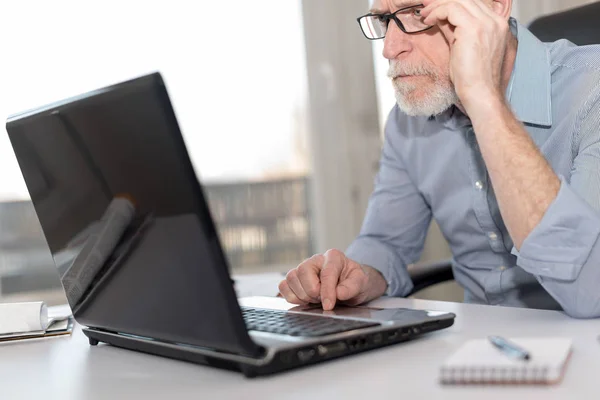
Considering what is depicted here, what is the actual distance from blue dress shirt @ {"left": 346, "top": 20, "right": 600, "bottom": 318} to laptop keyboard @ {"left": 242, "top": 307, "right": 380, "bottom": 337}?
0.91 feet

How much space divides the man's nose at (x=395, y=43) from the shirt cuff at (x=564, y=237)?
468mm

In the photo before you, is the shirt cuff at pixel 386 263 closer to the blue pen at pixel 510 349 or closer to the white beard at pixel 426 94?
the white beard at pixel 426 94

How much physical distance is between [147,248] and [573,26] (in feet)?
3.68

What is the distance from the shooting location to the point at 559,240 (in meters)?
0.95

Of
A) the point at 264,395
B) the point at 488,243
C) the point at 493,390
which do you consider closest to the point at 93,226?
the point at 264,395

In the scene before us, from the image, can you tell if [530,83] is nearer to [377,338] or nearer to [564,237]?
[564,237]

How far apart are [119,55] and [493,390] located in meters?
2.01

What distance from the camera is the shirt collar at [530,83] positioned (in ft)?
4.16

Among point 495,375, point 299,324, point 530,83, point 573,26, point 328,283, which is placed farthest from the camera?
point 573,26

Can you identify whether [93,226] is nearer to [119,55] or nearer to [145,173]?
[145,173]

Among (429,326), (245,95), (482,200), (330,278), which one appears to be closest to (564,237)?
(429,326)

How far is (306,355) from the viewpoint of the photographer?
734mm

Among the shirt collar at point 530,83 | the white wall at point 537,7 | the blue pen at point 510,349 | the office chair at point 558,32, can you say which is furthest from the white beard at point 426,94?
the white wall at point 537,7

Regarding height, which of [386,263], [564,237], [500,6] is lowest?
[386,263]
